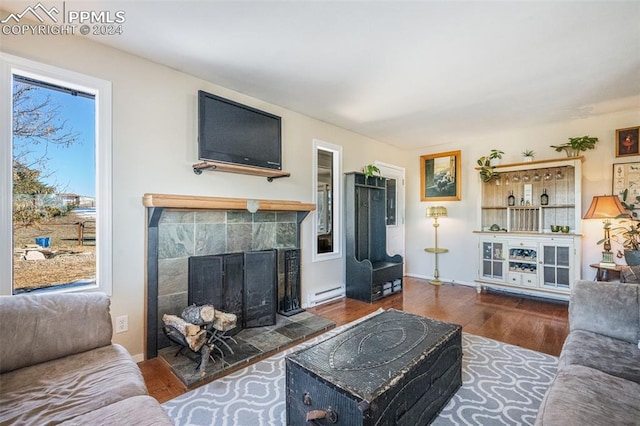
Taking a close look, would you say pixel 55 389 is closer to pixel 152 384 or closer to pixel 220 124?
pixel 152 384

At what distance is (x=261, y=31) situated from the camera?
2107 millimetres

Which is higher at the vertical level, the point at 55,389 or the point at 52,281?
the point at 52,281

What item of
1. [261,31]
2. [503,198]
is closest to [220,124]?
[261,31]

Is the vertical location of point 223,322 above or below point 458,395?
above

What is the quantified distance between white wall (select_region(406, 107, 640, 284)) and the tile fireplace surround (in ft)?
11.0

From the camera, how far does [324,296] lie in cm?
401

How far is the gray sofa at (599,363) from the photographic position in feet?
3.80

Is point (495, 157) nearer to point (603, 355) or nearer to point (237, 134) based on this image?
point (603, 355)

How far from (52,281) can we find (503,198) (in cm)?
561

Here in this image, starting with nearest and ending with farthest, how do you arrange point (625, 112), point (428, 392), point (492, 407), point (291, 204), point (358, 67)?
point (428, 392) → point (492, 407) → point (358, 67) → point (291, 204) → point (625, 112)

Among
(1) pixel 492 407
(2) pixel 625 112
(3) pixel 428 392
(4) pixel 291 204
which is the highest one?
(2) pixel 625 112

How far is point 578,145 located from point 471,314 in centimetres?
266

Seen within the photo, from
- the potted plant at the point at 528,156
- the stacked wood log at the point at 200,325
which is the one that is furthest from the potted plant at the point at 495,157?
the stacked wood log at the point at 200,325

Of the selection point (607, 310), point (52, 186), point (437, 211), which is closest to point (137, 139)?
point (52, 186)
